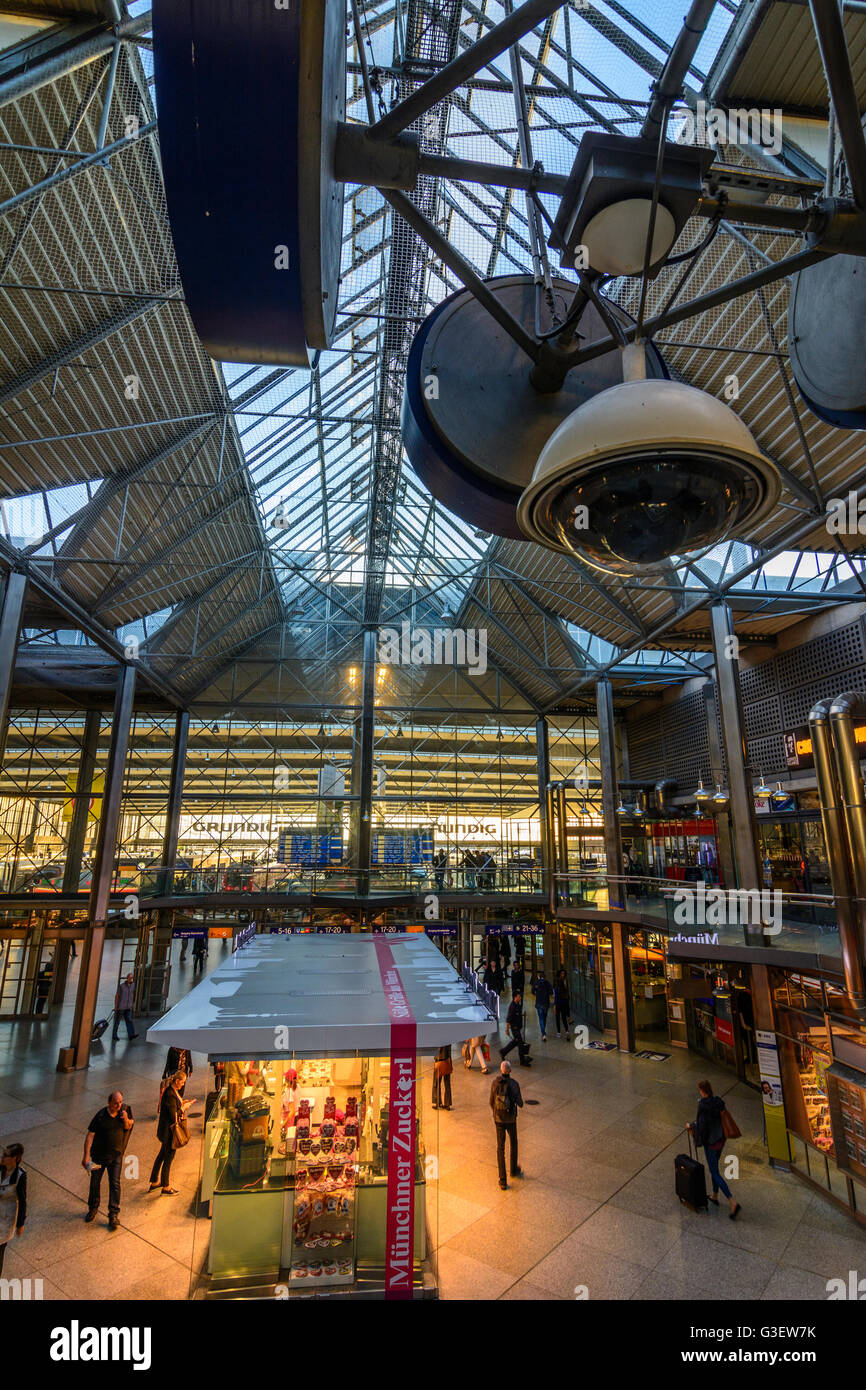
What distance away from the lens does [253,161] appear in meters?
1.69

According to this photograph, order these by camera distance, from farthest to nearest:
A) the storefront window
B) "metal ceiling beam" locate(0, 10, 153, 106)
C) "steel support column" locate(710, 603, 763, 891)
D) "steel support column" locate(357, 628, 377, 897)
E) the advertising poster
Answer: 1. "steel support column" locate(357, 628, 377, 897)
2. "steel support column" locate(710, 603, 763, 891)
3. the advertising poster
4. "metal ceiling beam" locate(0, 10, 153, 106)
5. the storefront window

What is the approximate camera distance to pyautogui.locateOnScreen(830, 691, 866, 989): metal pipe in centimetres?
869

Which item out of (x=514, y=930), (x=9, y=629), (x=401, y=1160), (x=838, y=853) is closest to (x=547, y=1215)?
(x=401, y=1160)

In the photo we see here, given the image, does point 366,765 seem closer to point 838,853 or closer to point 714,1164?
point 838,853

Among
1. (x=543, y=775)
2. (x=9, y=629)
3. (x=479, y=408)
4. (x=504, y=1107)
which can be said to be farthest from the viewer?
(x=543, y=775)

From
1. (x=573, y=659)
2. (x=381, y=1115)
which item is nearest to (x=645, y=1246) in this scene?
(x=381, y=1115)

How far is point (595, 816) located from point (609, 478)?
21.8 meters

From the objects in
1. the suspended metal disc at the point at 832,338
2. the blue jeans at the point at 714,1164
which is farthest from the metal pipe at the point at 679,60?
the blue jeans at the point at 714,1164

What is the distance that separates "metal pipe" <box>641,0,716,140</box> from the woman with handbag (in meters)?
9.14

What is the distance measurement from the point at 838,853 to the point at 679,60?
369 inches

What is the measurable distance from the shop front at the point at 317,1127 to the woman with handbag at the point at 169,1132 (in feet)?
5.64

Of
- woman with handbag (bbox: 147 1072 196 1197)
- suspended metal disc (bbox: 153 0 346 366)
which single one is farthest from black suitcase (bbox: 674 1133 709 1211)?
suspended metal disc (bbox: 153 0 346 366)

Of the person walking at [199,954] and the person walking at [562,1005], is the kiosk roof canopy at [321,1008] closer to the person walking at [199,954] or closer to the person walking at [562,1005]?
the person walking at [562,1005]

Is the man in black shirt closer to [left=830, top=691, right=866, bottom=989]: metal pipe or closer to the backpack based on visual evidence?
the backpack
